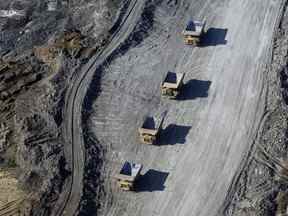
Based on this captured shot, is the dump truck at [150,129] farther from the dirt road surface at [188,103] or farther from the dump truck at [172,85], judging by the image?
the dump truck at [172,85]

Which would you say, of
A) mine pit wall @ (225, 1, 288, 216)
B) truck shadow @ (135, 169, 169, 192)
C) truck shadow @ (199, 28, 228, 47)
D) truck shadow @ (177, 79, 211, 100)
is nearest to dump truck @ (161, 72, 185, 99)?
truck shadow @ (177, 79, 211, 100)

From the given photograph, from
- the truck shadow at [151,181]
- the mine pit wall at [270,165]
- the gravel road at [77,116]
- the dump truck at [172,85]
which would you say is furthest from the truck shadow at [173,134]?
the gravel road at [77,116]

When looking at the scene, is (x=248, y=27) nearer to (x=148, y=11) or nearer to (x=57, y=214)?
(x=148, y=11)

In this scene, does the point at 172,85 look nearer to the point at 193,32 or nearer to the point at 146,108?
the point at 146,108

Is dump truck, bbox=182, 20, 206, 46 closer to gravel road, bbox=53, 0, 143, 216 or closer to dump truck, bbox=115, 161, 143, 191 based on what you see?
gravel road, bbox=53, 0, 143, 216

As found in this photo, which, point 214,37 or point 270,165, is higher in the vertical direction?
point 214,37

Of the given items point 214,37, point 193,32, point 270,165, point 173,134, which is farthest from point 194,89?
point 270,165

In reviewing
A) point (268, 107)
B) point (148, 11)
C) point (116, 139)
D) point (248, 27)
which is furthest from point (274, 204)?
point (148, 11)
